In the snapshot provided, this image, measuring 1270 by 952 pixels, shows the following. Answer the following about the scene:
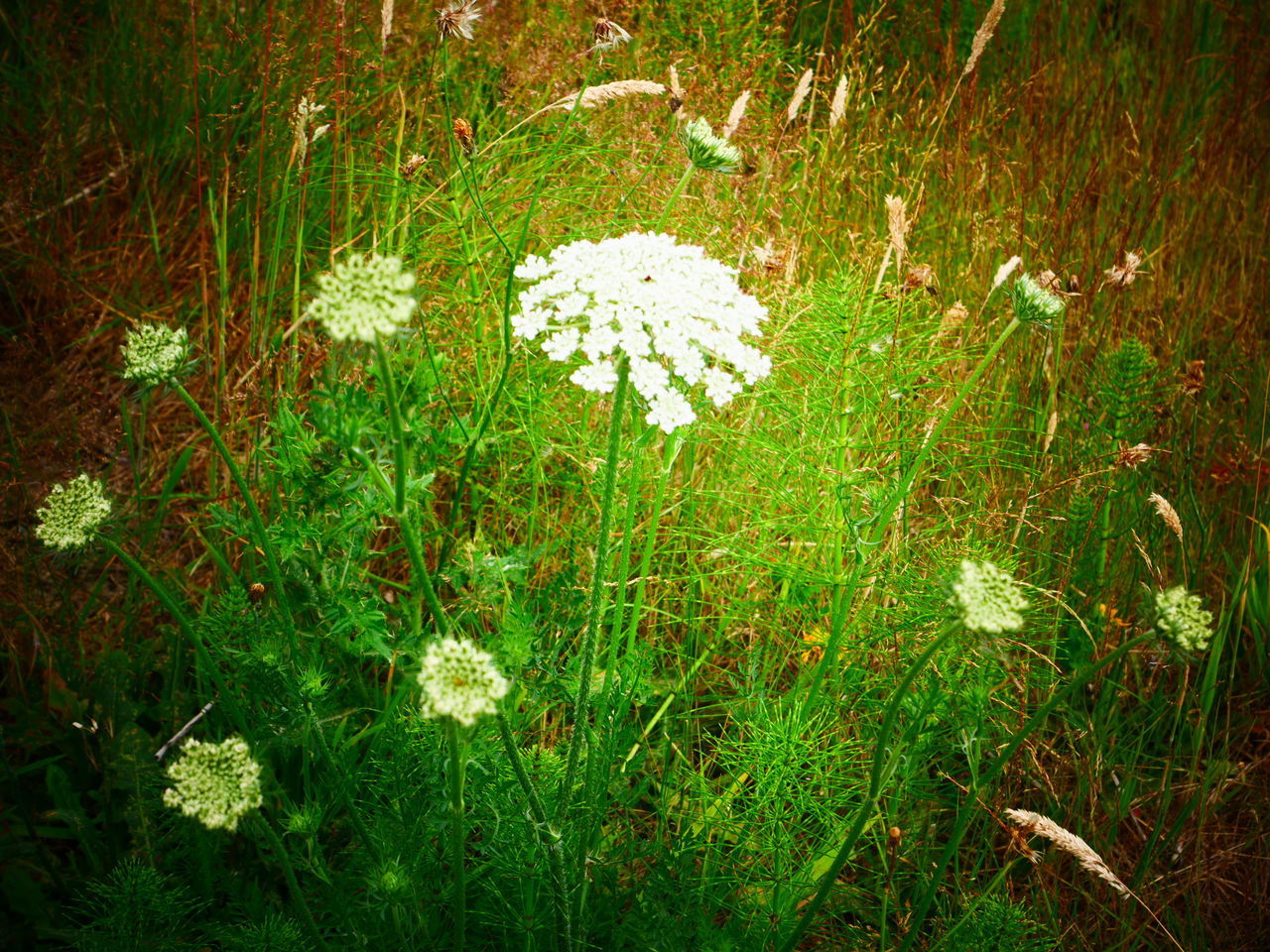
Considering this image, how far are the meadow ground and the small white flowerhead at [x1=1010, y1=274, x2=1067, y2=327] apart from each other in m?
0.01

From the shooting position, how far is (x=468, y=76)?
13.3ft

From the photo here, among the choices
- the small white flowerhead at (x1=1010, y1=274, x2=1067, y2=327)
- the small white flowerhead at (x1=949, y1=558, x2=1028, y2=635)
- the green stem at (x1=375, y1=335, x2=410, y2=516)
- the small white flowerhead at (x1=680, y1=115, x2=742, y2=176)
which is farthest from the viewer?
the small white flowerhead at (x1=680, y1=115, x2=742, y2=176)

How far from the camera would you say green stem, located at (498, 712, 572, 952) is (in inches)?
56.1

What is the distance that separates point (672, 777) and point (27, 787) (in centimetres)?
172

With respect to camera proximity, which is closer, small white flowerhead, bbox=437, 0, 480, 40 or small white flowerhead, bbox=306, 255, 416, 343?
small white flowerhead, bbox=306, 255, 416, 343

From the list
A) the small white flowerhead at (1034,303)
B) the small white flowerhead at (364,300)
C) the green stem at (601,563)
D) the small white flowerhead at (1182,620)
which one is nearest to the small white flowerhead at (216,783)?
the green stem at (601,563)

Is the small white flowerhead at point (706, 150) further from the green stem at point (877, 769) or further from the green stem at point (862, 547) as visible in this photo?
the green stem at point (877, 769)

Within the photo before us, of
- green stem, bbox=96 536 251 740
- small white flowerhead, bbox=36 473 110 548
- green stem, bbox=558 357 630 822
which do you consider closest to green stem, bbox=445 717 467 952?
green stem, bbox=558 357 630 822

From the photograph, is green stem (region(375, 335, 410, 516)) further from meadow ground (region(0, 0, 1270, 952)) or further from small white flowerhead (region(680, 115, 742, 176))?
small white flowerhead (region(680, 115, 742, 176))

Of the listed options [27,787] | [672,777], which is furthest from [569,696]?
[27,787]

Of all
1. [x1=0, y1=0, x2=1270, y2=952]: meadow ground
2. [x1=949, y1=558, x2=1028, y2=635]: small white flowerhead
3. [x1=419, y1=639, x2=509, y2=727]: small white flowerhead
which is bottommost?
[x1=0, y1=0, x2=1270, y2=952]: meadow ground

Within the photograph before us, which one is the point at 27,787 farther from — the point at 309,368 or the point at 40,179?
the point at 40,179

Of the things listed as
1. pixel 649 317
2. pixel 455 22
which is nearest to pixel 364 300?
pixel 649 317

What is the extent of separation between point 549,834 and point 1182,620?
1.10 meters
